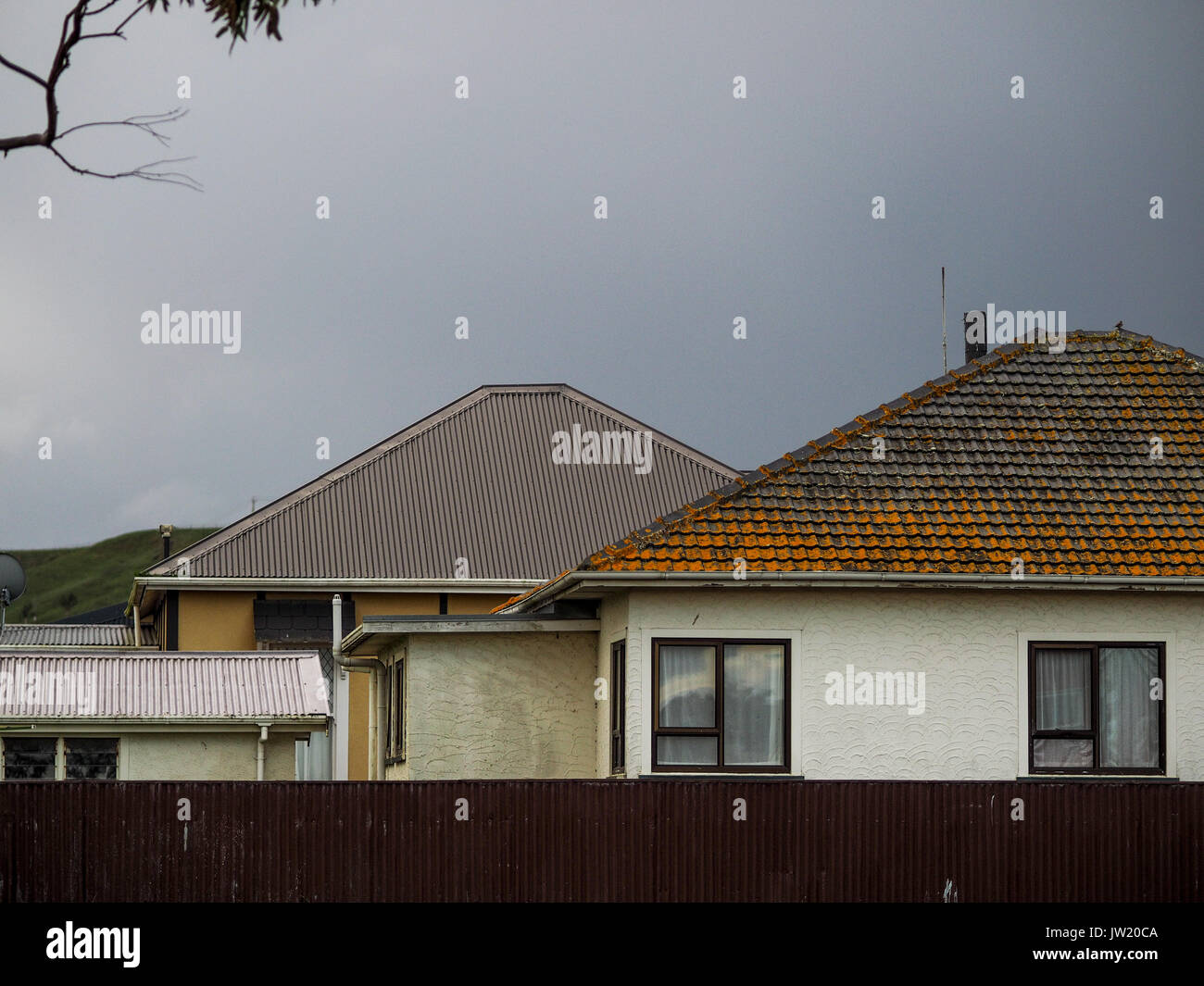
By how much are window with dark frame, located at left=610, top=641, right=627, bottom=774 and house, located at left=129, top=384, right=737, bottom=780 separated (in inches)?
569

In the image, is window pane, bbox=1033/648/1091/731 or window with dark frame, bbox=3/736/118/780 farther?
window with dark frame, bbox=3/736/118/780

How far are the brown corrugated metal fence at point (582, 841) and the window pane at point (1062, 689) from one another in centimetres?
194

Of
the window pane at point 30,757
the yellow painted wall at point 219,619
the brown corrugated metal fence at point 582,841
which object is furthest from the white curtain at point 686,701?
the yellow painted wall at point 219,619

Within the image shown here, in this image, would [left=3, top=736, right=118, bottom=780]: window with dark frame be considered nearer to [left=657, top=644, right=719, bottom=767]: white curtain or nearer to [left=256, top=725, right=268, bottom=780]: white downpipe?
[left=256, top=725, right=268, bottom=780]: white downpipe

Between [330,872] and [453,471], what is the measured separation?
2442cm

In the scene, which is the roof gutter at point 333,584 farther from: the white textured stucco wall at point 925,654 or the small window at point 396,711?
the white textured stucco wall at point 925,654

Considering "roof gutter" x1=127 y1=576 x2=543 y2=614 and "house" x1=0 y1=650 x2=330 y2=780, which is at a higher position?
"roof gutter" x1=127 y1=576 x2=543 y2=614

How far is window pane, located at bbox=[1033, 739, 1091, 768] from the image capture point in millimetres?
20219

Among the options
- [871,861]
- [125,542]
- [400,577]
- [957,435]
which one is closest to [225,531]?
[400,577]

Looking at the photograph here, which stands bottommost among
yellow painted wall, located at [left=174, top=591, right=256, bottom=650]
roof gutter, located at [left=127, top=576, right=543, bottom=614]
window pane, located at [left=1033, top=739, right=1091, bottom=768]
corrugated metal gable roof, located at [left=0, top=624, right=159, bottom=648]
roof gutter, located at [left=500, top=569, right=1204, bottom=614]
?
window pane, located at [left=1033, top=739, right=1091, bottom=768]

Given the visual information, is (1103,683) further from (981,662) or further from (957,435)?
(957,435)

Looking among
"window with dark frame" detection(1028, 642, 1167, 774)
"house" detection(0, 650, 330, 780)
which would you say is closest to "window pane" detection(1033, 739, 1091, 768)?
"window with dark frame" detection(1028, 642, 1167, 774)

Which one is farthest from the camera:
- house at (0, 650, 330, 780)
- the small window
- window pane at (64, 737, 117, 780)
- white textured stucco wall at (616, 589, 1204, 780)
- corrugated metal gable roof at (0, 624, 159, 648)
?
corrugated metal gable roof at (0, 624, 159, 648)

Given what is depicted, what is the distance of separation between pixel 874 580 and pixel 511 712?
5320 mm
